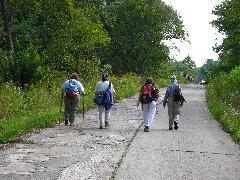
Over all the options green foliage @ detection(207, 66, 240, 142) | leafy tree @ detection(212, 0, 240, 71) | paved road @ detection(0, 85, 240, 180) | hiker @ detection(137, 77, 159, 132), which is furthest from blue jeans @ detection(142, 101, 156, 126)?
leafy tree @ detection(212, 0, 240, 71)

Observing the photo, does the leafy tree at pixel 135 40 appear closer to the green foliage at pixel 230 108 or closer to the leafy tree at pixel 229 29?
the leafy tree at pixel 229 29

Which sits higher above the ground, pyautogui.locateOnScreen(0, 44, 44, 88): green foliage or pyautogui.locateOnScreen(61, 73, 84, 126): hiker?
pyautogui.locateOnScreen(0, 44, 44, 88): green foliage

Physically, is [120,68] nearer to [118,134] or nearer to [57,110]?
[57,110]

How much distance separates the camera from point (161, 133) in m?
13.4

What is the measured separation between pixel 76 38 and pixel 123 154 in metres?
19.8

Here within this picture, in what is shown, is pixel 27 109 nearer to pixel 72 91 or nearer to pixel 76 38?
pixel 72 91

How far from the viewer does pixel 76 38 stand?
2862 centimetres

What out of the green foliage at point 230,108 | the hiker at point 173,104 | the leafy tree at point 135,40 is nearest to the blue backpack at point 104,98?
the hiker at point 173,104

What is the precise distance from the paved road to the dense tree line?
26.5 ft

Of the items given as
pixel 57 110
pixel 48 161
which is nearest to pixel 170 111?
pixel 57 110

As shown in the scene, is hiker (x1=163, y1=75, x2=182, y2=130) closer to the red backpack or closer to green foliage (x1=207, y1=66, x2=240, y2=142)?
the red backpack

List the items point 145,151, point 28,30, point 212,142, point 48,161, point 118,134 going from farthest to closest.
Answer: point 28,30
point 118,134
point 212,142
point 145,151
point 48,161

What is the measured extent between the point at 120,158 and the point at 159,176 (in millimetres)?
1709

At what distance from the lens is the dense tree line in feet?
70.8
